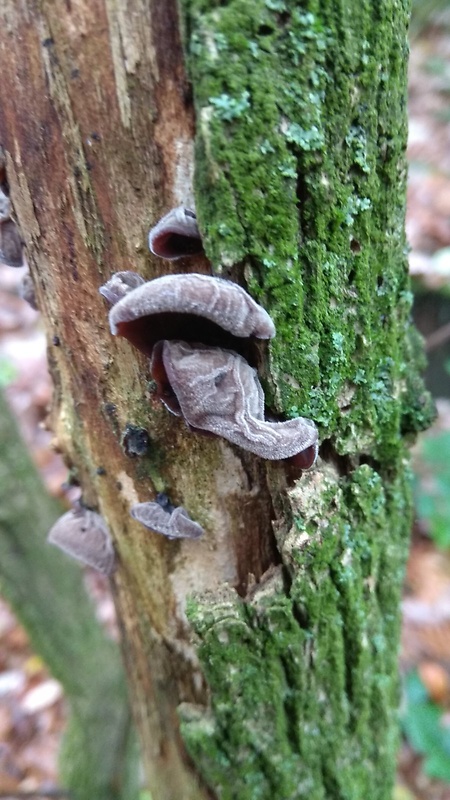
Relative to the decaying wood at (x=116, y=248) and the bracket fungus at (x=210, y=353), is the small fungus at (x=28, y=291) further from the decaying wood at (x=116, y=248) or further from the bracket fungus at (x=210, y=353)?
the bracket fungus at (x=210, y=353)

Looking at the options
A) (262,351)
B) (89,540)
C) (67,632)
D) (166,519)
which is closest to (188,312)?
(262,351)

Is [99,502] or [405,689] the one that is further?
[405,689]

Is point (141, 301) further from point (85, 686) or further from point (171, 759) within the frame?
point (85, 686)

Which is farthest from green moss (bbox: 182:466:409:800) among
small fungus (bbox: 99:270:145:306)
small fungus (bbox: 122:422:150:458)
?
small fungus (bbox: 99:270:145:306)

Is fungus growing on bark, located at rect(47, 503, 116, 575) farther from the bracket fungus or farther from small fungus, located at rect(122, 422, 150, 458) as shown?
the bracket fungus

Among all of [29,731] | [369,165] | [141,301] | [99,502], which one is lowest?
[29,731]

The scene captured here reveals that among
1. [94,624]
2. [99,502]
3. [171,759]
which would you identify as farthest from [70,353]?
[94,624]

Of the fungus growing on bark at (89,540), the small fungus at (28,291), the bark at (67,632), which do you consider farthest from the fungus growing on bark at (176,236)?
the bark at (67,632)

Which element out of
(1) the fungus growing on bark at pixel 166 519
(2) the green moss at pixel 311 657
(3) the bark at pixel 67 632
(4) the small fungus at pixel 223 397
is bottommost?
(3) the bark at pixel 67 632
